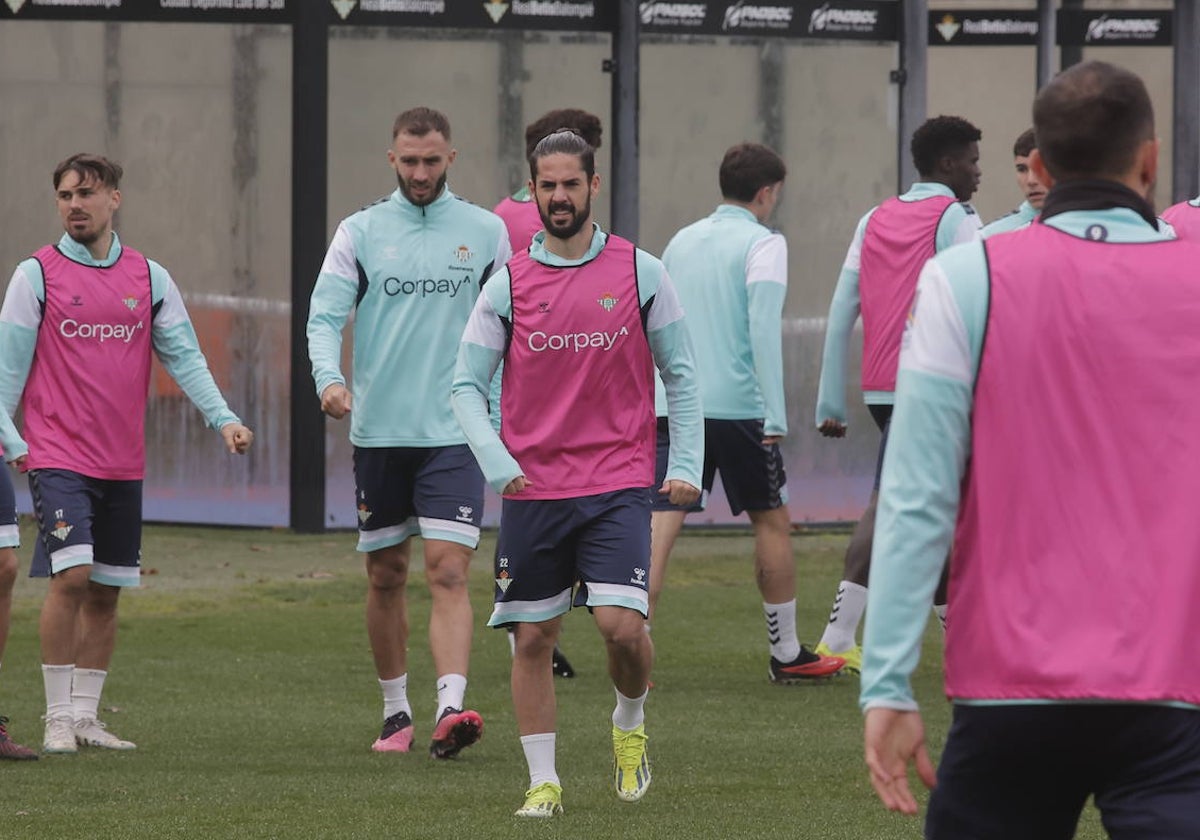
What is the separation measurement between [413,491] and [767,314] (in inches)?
87.2

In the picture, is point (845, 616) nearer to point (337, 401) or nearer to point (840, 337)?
point (840, 337)

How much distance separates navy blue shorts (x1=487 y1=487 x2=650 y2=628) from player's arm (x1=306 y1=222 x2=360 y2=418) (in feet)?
4.74

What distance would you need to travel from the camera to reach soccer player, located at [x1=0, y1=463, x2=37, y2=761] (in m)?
8.02

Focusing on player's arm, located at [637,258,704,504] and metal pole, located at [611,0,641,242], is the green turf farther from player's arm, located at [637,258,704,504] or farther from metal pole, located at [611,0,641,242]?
metal pole, located at [611,0,641,242]

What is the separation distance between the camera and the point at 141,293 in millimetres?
8438

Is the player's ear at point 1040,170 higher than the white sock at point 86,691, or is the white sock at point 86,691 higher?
the player's ear at point 1040,170

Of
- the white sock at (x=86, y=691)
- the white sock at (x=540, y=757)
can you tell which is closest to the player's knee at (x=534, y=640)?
the white sock at (x=540, y=757)

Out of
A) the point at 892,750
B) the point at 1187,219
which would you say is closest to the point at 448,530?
the point at 1187,219

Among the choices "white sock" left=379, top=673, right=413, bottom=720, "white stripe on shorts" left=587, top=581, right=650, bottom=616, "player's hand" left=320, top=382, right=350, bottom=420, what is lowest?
"white sock" left=379, top=673, right=413, bottom=720

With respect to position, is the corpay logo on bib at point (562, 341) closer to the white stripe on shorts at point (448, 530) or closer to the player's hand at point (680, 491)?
the player's hand at point (680, 491)

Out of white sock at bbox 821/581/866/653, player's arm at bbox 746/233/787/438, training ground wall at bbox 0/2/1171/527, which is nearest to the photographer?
white sock at bbox 821/581/866/653

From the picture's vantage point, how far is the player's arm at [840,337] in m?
9.27

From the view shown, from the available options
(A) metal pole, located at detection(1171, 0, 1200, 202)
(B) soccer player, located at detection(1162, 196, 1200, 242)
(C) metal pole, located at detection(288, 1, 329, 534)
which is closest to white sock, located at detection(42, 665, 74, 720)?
(B) soccer player, located at detection(1162, 196, 1200, 242)

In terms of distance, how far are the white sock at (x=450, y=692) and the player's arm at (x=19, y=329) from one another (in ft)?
5.52
